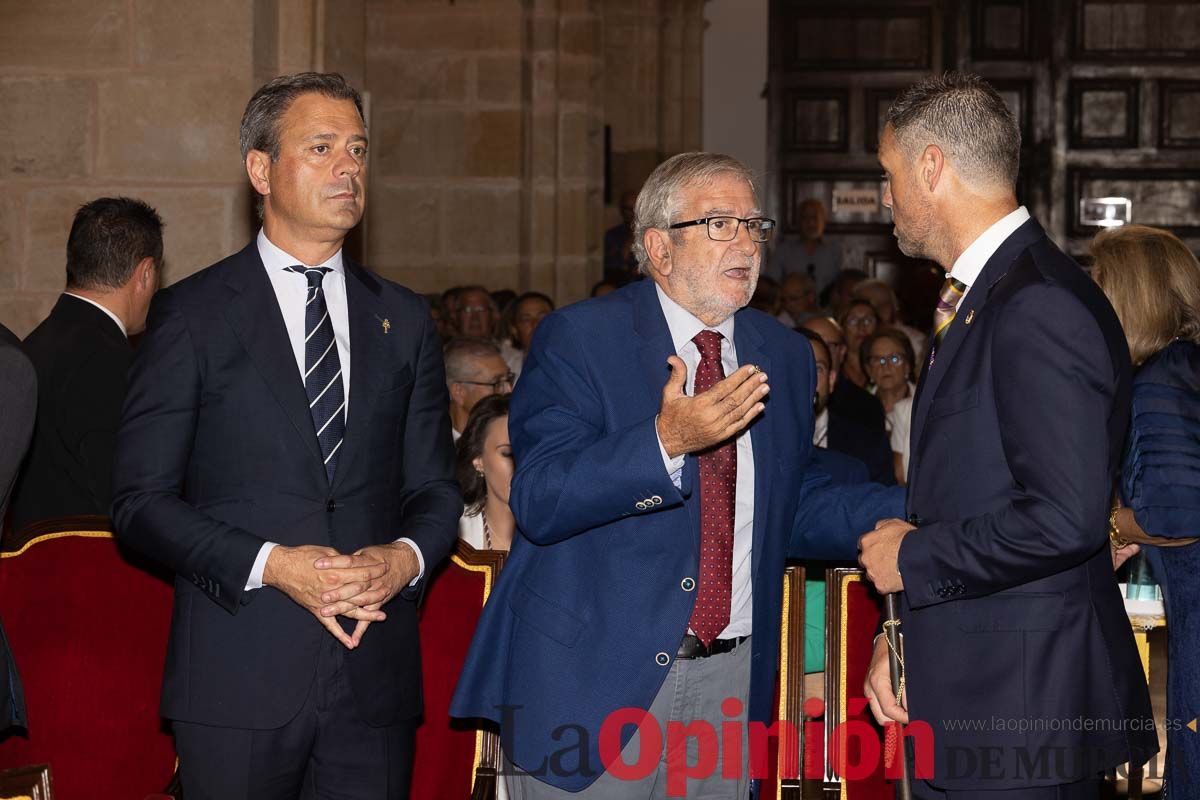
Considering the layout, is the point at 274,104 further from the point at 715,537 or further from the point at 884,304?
the point at 884,304

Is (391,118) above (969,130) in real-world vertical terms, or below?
above

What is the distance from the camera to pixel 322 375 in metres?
2.98

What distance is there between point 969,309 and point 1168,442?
133 cm

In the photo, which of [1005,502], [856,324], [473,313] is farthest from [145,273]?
[856,324]

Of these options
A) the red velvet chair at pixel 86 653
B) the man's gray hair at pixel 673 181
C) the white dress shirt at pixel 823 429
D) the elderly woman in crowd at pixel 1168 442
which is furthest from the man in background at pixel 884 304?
the man's gray hair at pixel 673 181

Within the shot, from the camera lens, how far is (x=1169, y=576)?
13.3 ft

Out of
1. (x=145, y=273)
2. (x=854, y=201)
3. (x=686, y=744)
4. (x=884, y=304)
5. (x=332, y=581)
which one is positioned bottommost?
(x=686, y=744)

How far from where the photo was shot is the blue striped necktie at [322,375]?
2.96 metres

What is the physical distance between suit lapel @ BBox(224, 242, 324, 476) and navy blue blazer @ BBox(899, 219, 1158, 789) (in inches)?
47.0

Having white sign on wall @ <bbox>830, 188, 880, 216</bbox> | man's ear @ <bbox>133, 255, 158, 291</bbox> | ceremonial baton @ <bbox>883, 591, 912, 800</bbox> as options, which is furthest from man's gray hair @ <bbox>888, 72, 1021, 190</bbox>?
white sign on wall @ <bbox>830, 188, 880, 216</bbox>

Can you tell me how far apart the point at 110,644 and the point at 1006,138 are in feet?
8.63

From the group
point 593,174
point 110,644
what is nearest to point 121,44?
point 110,644

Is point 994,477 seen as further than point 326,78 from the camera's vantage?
No

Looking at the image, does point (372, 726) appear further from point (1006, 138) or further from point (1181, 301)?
point (1181, 301)
